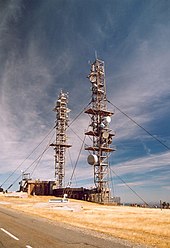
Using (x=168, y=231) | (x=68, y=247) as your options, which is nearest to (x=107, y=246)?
(x=68, y=247)

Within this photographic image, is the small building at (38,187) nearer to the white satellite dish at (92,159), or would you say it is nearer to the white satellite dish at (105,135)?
the white satellite dish at (92,159)

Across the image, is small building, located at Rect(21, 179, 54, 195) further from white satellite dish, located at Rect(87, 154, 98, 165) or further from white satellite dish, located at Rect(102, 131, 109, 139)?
white satellite dish, located at Rect(102, 131, 109, 139)

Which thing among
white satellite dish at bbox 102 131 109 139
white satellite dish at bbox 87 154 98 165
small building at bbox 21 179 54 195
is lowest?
small building at bbox 21 179 54 195

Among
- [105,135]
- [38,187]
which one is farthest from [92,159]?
[38,187]

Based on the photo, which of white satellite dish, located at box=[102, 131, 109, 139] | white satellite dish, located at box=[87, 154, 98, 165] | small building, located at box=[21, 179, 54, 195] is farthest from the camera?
small building, located at box=[21, 179, 54, 195]

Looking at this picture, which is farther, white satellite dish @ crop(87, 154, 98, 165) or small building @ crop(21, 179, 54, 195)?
small building @ crop(21, 179, 54, 195)

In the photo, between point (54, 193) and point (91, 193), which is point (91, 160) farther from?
point (54, 193)

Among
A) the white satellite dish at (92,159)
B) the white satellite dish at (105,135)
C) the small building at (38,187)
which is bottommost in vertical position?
the small building at (38,187)

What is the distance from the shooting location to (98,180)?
191 feet

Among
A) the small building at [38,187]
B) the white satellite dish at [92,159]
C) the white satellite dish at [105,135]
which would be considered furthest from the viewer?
the small building at [38,187]

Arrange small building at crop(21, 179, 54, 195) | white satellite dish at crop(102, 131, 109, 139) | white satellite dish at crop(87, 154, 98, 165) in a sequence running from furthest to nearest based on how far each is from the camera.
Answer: small building at crop(21, 179, 54, 195) < white satellite dish at crop(102, 131, 109, 139) < white satellite dish at crop(87, 154, 98, 165)

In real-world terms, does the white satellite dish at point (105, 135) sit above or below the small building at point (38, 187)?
above

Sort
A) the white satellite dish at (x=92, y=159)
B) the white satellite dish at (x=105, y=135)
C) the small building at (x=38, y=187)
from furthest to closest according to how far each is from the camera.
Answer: the small building at (x=38, y=187), the white satellite dish at (x=105, y=135), the white satellite dish at (x=92, y=159)

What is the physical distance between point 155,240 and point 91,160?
43527 millimetres
